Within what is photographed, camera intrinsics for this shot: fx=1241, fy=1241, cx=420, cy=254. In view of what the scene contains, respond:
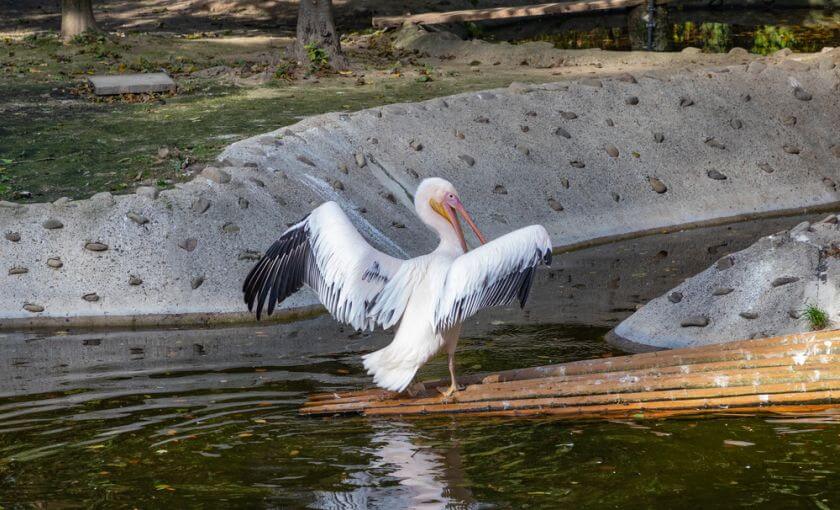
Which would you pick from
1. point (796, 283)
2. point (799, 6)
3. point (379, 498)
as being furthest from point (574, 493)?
point (799, 6)

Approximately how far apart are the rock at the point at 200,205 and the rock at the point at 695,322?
3.93 meters

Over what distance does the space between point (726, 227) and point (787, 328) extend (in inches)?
170

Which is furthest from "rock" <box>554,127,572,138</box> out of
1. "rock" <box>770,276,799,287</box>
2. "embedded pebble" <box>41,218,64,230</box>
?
A: "embedded pebble" <box>41,218,64,230</box>

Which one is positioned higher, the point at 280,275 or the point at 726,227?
the point at 280,275

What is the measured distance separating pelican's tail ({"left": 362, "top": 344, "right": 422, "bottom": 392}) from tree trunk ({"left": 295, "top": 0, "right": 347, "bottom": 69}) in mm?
9792

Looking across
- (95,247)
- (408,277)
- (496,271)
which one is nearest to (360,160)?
(95,247)

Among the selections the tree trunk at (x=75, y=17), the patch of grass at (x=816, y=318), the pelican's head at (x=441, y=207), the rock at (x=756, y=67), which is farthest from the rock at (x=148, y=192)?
the tree trunk at (x=75, y=17)

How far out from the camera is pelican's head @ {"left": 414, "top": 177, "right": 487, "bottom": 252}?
6656 mm

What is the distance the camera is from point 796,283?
7602 millimetres

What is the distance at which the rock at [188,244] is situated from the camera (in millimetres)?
9414

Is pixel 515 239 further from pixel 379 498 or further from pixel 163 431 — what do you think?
pixel 163 431

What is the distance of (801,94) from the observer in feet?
44.0

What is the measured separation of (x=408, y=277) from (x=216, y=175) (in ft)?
13.2

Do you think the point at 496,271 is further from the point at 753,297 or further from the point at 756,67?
the point at 756,67
